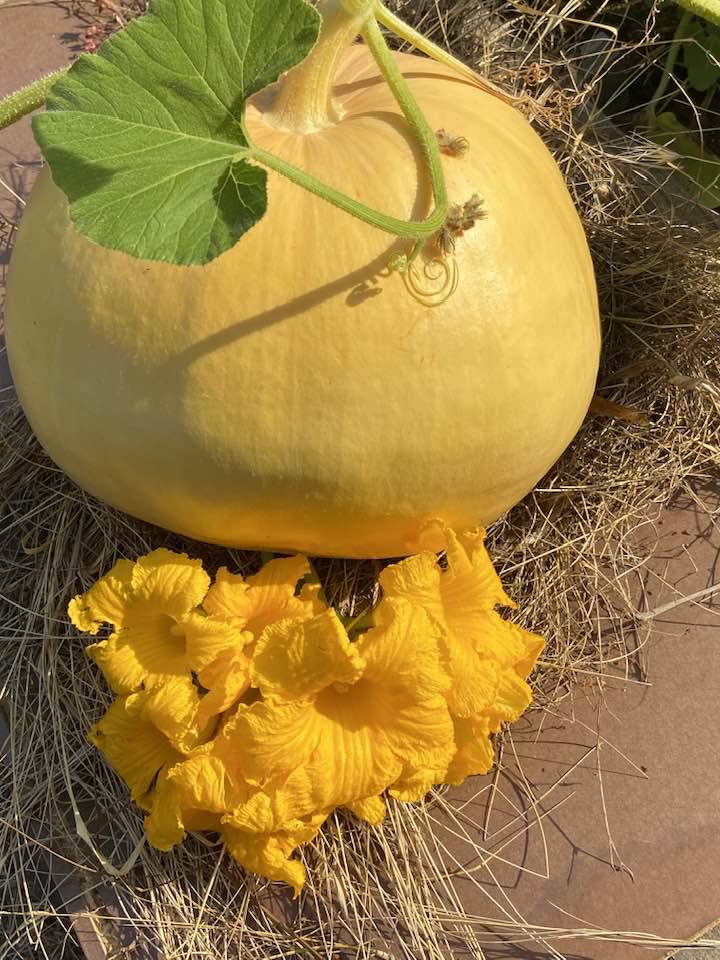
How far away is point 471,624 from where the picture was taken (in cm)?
86

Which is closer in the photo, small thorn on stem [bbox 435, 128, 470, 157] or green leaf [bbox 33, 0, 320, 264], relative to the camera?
green leaf [bbox 33, 0, 320, 264]

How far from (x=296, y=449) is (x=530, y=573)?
517mm

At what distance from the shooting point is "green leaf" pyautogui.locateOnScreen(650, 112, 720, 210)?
1285mm

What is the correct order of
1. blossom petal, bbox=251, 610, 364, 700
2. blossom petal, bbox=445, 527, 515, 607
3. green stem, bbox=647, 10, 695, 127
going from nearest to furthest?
blossom petal, bbox=251, 610, 364, 700 < blossom petal, bbox=445, 527, 515, 607 < green stem, bbox=647, 10, 695, 127

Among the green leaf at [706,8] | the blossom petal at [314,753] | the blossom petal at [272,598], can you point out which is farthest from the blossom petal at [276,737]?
the green leaf at [706,8]

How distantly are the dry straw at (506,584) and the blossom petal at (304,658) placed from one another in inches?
13.4

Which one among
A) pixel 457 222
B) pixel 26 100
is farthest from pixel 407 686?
pixel 26 100

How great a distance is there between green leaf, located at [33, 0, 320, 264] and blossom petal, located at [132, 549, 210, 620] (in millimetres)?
330

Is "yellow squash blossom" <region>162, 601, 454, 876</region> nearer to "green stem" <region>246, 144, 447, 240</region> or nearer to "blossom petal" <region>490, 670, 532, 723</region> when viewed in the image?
"blossom petal" <region>490, 670, 532, 723</region>

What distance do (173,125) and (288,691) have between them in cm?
48

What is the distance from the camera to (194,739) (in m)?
0.85

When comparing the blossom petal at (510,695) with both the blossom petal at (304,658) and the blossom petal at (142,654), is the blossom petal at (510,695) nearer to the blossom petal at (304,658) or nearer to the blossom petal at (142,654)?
the blossom petal at (304,658)

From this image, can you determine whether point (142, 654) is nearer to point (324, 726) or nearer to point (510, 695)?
point (324, 726)

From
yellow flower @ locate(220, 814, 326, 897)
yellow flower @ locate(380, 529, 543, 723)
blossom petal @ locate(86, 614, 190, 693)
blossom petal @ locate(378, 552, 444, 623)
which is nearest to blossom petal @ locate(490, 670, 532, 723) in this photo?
yellow flower @ locate(380, 529, 543, 723)
